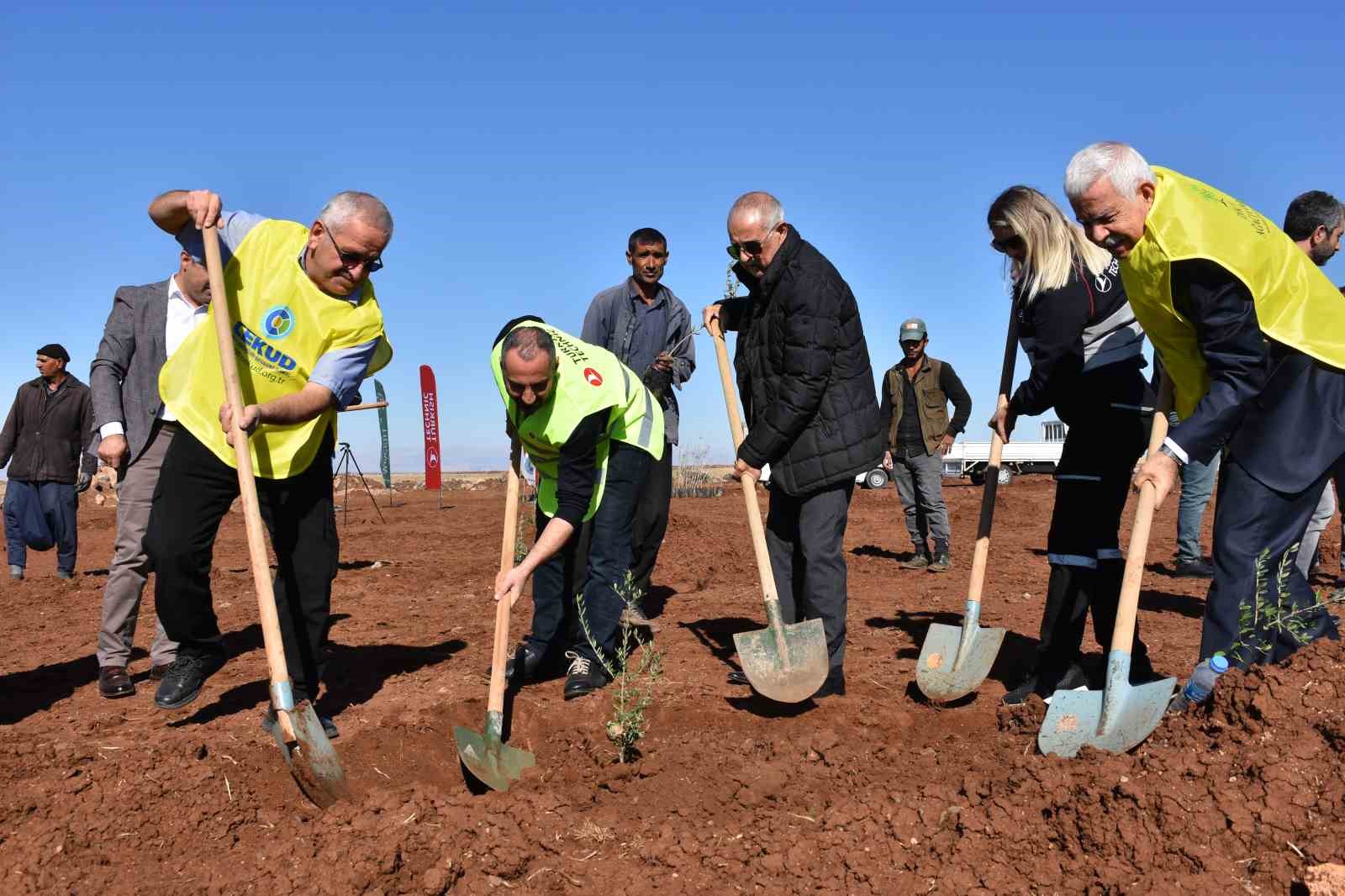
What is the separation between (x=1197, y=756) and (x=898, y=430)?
19.7ft

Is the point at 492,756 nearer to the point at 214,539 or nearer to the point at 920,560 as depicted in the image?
the point at 214,539

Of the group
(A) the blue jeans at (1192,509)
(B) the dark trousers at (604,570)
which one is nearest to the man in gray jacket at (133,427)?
(B) the dark trousers at (604,570)

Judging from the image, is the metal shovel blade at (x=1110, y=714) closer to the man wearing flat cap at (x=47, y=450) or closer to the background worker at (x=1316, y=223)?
the background worker at (x=1316, y=223)

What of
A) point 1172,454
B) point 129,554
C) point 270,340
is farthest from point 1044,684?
point 129,554

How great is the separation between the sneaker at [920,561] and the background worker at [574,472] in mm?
4104

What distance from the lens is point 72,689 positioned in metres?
4.97

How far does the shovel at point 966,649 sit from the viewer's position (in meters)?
4.21

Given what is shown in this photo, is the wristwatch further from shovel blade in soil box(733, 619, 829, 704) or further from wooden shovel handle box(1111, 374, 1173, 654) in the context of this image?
shovel blade in soil box(733, 619, 829, 704)

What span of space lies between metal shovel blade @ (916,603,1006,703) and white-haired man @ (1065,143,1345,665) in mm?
1030

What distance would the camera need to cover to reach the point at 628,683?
4645 mm

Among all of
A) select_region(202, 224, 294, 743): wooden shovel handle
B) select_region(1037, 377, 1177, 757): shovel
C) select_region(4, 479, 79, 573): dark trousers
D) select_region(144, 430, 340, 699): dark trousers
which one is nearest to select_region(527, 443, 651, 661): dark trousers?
select_region(144, 430, 340, 699): dark trousers

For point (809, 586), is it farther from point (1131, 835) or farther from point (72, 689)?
point (72, 689)

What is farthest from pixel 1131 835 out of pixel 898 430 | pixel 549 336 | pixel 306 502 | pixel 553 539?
pixel 898 430

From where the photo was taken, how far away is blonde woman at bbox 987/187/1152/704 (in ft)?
13.0
